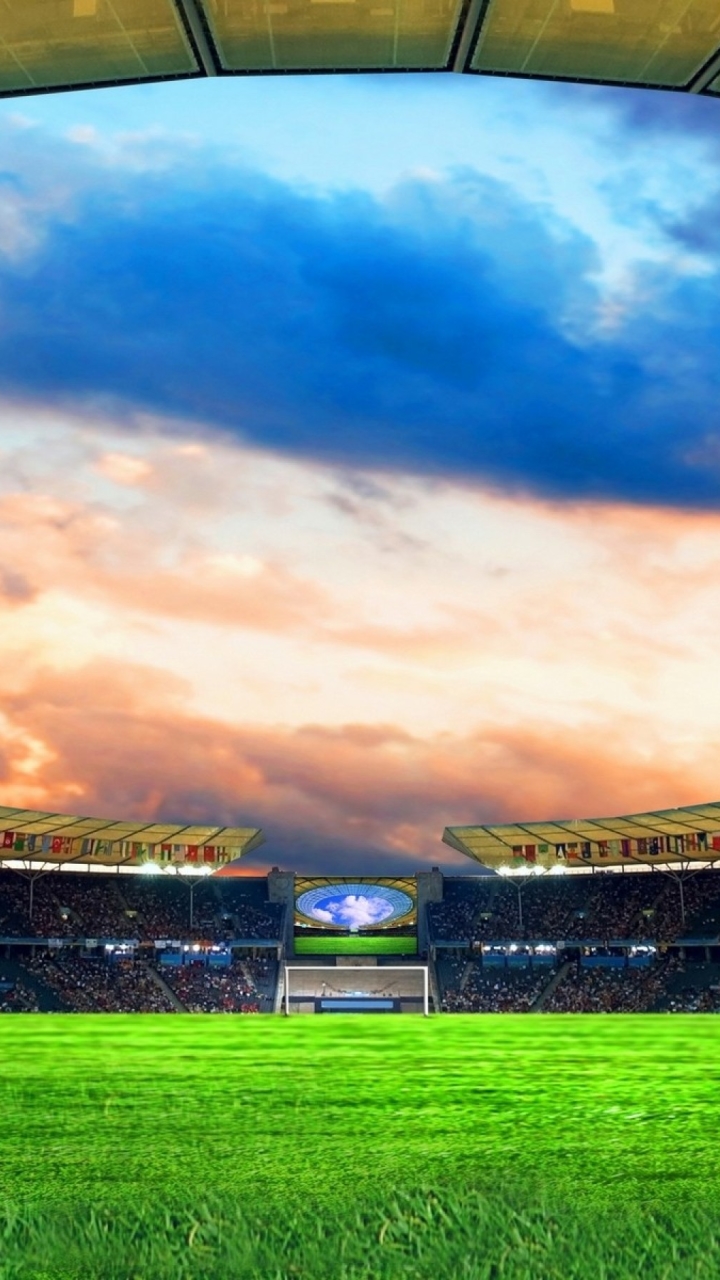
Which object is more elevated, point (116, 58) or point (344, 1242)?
point (116, 58)

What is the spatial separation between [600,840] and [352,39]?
6749cm

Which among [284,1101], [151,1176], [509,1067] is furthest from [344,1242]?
[509,1067]

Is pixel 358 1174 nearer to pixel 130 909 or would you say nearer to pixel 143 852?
pixel 143 852

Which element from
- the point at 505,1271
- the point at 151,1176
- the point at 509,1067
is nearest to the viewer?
the point at 505,1271

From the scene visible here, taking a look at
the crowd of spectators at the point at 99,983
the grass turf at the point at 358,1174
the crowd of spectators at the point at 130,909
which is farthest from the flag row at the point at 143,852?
the grass turf at the point at 358,1174

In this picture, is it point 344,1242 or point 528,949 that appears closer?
point 344,1242

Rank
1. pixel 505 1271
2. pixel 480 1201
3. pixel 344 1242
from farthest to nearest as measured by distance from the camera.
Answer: pixel 480 1201
pixel 344 1242
pixel 505 1271

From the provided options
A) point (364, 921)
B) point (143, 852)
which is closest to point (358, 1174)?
point (143, 852)

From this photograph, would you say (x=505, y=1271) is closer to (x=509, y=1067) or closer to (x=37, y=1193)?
(x=37, y=1193)

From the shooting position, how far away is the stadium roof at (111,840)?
6375 centimetres

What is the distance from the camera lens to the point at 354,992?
232ft

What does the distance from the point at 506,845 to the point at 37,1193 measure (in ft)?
234

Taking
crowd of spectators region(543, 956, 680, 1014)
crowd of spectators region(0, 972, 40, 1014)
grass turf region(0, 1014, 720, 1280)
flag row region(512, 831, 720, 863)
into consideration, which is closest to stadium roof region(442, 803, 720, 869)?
flag row region(512, 831, 720, 863)

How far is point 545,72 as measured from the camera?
20.9 feet
